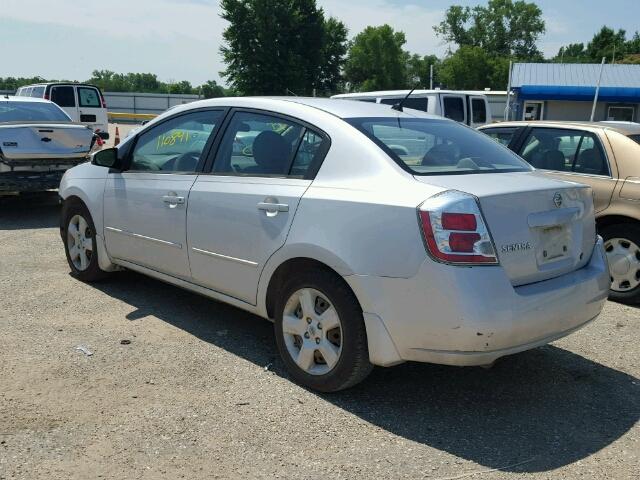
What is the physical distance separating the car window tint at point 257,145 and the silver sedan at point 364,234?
0.4 inches

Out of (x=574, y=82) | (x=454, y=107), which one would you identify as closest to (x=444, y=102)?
(x=454, y=107)

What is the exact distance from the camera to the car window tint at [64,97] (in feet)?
62.4

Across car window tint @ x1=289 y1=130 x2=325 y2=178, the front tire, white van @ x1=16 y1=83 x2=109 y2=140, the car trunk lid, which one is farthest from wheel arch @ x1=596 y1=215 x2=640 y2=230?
white van @ x1=16 y1=83 x2=109 y2=140

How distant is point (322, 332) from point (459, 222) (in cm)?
102

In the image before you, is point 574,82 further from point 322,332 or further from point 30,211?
point 322,332

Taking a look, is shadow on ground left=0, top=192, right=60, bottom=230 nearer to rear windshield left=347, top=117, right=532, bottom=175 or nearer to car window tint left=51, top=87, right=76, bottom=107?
rear windshield left=347, top=117, right=532, bottom=175

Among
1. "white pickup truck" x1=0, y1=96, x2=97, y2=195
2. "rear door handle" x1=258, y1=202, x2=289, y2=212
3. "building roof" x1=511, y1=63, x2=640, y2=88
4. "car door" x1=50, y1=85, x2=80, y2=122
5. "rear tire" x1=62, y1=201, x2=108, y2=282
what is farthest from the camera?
"building roof" x1=511, y1=63, x2=640, y2=88

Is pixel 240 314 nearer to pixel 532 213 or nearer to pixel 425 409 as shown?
pixel 425 409

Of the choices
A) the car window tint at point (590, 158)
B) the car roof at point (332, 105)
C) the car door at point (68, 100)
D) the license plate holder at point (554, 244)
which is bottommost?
the license plate holder at point (554, 244)

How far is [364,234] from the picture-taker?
3.37 m

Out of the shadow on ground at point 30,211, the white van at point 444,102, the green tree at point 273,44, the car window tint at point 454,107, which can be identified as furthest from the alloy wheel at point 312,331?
the green tree at point 273,44

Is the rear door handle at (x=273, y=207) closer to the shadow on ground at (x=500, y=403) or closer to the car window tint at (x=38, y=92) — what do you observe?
the shadow on ground at (x=500, y=403)

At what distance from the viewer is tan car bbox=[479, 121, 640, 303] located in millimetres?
5688

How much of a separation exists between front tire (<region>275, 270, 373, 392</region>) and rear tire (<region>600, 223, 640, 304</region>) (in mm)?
3262
